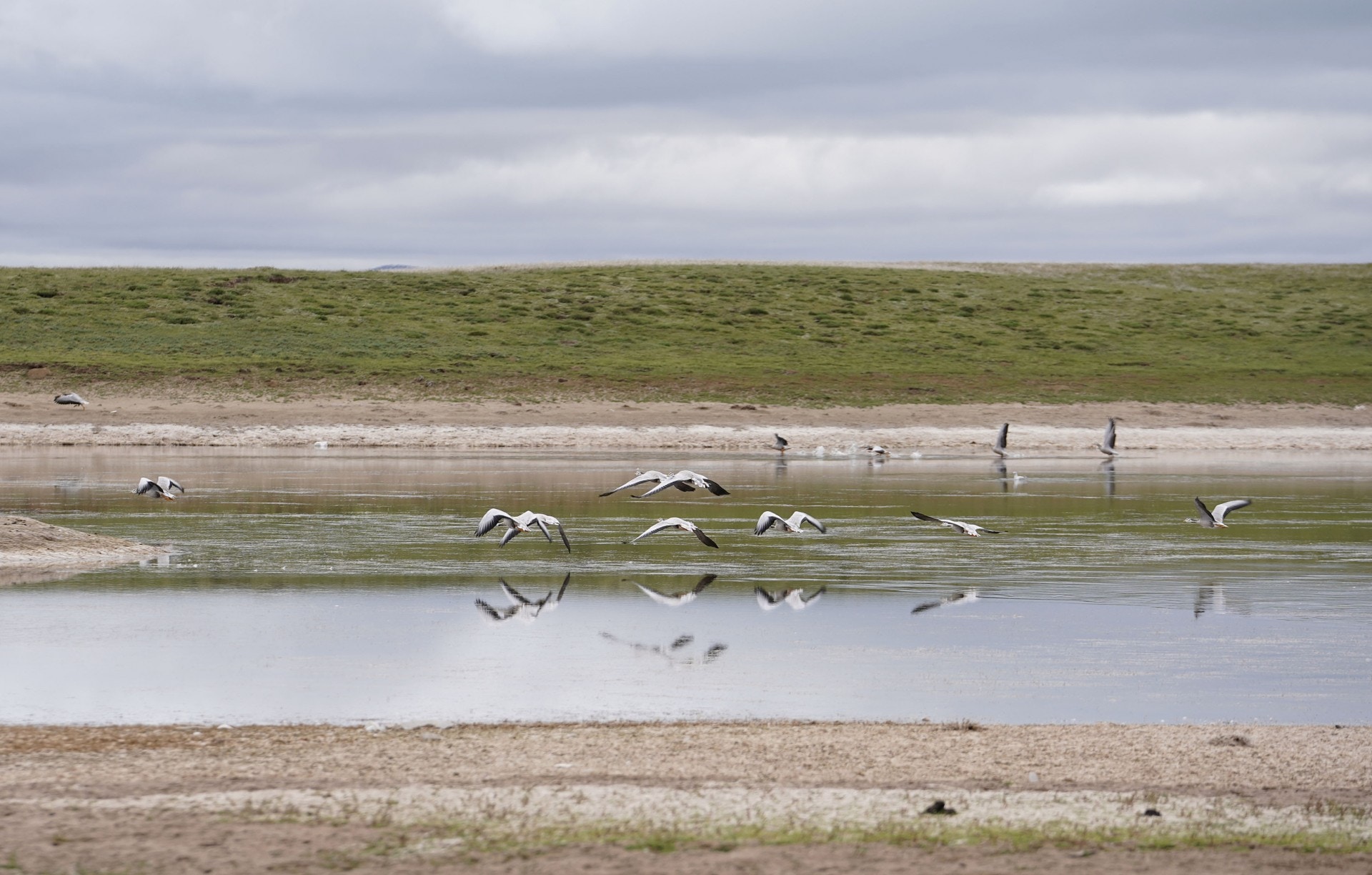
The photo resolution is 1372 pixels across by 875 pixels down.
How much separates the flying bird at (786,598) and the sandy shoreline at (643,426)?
25474 mm

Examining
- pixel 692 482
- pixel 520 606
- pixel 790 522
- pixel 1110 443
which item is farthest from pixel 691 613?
pixel 1110 443

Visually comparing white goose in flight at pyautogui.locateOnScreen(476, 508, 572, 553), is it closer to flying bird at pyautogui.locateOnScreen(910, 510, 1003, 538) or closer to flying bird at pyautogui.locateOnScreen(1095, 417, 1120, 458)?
flying bird at pyautogui.locateOnScreen(910, 510, 1003, 538)

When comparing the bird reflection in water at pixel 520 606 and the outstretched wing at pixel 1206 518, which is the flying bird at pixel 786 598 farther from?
the outstretched wing at pixel 1206 518

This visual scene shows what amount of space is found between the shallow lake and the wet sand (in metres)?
0.82

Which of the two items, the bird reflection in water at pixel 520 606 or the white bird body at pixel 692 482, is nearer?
the bird reflection in water at pixel 520 606

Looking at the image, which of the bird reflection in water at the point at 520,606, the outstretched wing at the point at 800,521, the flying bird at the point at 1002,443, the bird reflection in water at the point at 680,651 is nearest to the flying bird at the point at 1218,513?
the outstretched wing at the point at 800,521

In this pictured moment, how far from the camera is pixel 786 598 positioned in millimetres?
14719

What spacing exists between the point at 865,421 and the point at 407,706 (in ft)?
117

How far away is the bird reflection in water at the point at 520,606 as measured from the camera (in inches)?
533

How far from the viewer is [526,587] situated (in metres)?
15.4

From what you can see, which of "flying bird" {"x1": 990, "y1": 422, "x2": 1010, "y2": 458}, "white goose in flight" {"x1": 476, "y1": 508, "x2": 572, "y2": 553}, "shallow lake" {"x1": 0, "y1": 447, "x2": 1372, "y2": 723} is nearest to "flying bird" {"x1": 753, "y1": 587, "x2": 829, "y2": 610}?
"shallow lake" {"x1": 0, "y1": 447, "x2": 1372, "y2": 723}

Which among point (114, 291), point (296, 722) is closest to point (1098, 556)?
point (296, 722)

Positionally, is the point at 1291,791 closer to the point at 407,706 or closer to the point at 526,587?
the point at 407,706

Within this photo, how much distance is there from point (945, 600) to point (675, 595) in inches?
103
